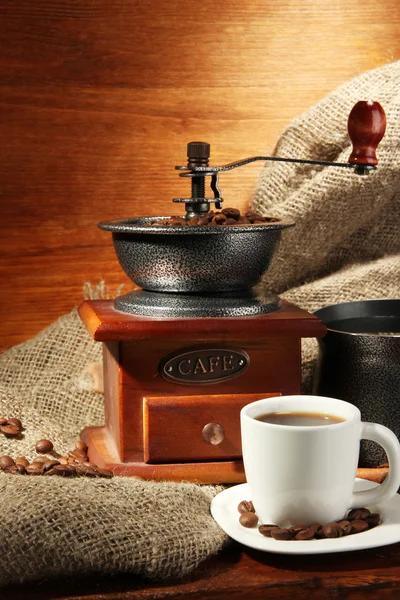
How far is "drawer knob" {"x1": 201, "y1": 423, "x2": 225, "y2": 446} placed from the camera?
1178mm

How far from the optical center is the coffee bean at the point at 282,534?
99cm

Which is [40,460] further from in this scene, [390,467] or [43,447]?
[390,467]

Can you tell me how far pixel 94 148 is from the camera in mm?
1647

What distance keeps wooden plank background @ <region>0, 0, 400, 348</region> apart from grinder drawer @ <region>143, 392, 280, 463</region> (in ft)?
1.87

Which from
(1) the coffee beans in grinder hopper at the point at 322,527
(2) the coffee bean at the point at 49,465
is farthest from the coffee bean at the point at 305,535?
(2) the coffee bean at the point at 49,465

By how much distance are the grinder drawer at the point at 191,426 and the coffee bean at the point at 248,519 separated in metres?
0.16

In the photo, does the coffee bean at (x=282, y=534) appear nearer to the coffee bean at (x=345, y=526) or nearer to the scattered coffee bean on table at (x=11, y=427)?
the coffee bean at (x=345, y=526)

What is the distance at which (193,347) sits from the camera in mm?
1167

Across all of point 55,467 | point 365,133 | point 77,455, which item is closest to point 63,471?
point 55,467

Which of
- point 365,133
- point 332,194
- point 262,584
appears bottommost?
point 262,584

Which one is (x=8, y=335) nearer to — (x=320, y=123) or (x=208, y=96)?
(x=208, y=96)

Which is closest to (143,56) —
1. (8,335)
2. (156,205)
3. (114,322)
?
(156,205)

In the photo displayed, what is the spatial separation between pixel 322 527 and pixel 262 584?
0.10 m

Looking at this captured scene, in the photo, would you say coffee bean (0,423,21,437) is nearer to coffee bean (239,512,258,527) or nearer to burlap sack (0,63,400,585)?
burlap sack (0,63,400,585)
